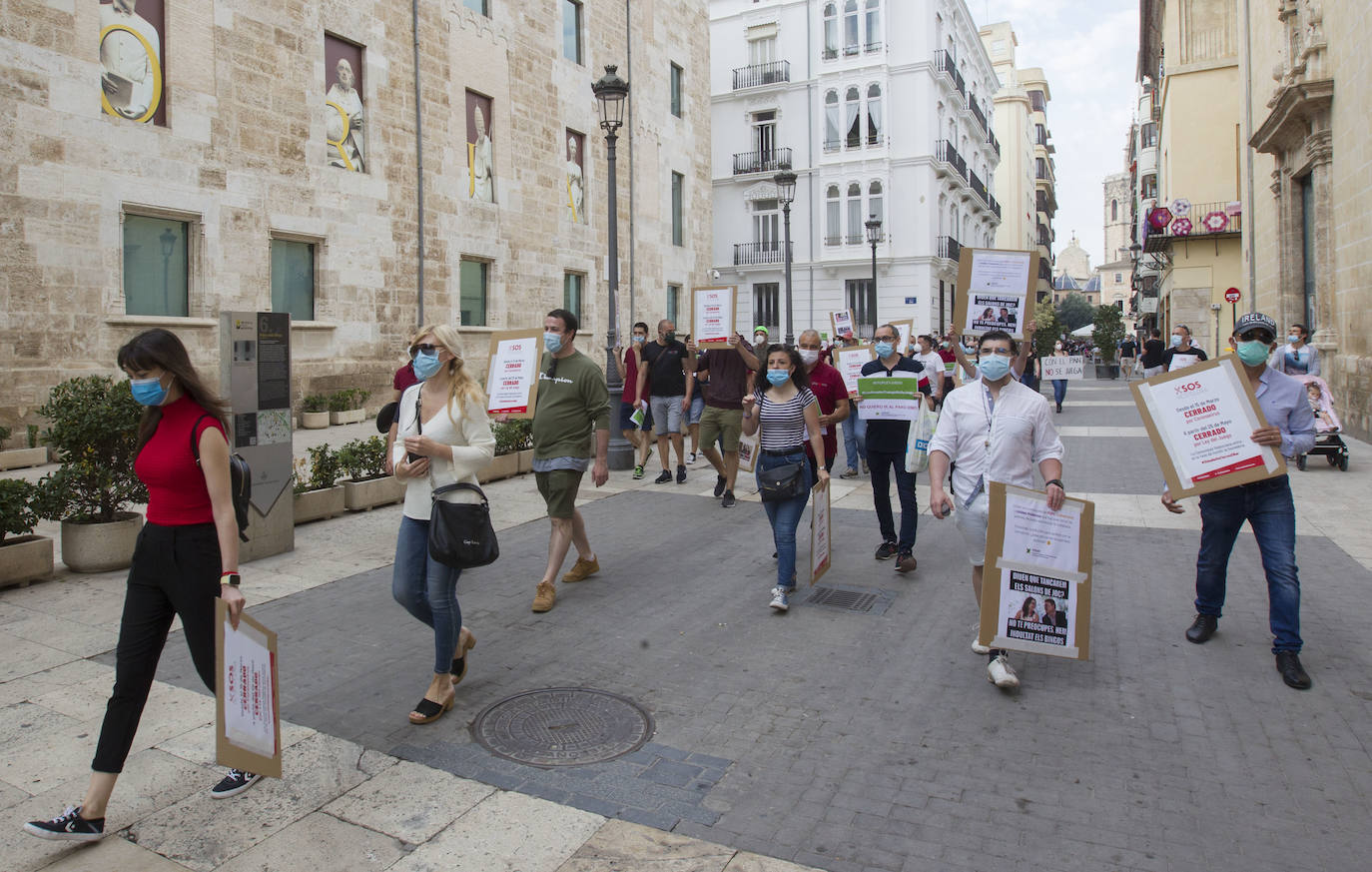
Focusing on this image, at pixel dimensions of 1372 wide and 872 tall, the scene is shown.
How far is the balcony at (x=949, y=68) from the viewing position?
38656 millimetres

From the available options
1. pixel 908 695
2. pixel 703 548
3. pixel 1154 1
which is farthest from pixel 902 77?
pixel 908 695

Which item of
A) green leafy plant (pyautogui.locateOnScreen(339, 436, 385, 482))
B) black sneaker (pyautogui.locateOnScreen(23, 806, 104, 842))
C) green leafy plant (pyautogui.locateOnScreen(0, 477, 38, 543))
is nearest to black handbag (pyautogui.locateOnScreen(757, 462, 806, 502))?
black sneaker (pyautogui.locateOnScreen(23, 806, 104, 842))

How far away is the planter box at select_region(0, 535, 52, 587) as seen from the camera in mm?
6246

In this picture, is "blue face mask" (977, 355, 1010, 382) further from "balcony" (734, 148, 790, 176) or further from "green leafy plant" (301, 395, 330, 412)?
"balcony" (734, 148, 790, 176)

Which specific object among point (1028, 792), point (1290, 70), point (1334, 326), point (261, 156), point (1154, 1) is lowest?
point (1028, 792)

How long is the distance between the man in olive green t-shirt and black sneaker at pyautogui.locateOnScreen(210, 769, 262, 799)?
8.58 feet

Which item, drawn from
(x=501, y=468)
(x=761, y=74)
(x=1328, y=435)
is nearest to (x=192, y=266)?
(x=501, y=468)

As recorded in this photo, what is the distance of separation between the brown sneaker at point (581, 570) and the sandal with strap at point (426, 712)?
2.51 m

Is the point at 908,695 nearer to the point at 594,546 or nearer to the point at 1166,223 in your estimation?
the point at 594,546

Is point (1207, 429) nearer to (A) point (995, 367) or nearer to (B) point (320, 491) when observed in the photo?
(A) point (995, 367)

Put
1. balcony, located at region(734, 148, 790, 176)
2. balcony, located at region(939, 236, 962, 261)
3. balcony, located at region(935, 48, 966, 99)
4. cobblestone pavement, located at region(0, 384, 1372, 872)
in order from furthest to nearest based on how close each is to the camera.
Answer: balcony, located at region(734, 148, 790, 176)
balcony, located at region(939, 236, 962, 261)
balcony, located at region(935, 48, 966, 99)
cobblestone pavement, located at region(0, 384, 1372, 872)

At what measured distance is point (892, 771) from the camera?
3.78m

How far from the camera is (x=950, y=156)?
4047cm

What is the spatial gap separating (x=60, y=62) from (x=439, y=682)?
43.1 feet
